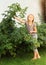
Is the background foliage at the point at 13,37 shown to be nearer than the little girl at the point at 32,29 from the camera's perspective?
A: Yes

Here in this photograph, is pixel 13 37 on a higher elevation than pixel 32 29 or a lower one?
lower

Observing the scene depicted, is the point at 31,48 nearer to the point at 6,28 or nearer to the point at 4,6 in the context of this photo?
the point at 6,28

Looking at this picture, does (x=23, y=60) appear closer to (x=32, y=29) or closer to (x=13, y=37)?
(x=13, y=37)

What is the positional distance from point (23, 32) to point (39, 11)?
2875 mm

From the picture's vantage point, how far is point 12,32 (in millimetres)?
7324

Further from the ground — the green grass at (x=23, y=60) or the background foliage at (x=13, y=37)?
the background foliage at (x=13, y=37)

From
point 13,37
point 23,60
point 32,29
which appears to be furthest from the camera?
point 32,29

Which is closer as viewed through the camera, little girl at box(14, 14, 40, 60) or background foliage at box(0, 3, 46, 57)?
background foliage at box(0, 3, 46, 57)

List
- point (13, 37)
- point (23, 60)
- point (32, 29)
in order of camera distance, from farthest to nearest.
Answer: point (32, 29) < point (23, 60) < point (13, 37)

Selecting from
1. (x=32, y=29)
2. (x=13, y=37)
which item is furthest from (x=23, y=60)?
(x=32, y=29)

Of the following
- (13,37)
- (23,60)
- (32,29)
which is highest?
(32,29)

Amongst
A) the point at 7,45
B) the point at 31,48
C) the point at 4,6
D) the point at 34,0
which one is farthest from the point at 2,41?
the point at 34,0

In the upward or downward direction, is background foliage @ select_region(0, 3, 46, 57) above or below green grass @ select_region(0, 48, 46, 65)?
above

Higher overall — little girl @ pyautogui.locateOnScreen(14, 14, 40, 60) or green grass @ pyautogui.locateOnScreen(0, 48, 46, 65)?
little girl @ pyautogui.locateOnScreen(14, 14, 40, 60)
